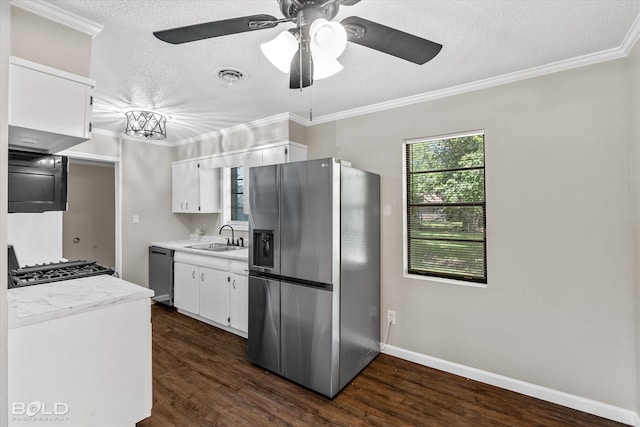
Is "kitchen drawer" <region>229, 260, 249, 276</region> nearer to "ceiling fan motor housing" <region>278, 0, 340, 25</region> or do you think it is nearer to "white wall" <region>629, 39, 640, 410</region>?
"ceiling fan motor housing" <region>278, 0, 340, 25</region>

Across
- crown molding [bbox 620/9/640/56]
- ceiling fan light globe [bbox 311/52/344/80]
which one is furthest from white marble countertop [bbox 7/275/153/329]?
crown molding [bbox 620/9/640/56]

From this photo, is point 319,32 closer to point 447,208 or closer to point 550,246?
point 447,208

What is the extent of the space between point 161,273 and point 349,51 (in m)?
3.71

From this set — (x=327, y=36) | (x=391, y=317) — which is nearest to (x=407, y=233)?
(x=391, y=317)

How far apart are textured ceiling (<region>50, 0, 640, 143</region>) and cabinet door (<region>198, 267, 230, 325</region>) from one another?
1.80m

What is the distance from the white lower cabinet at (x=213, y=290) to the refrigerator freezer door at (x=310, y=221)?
95cm

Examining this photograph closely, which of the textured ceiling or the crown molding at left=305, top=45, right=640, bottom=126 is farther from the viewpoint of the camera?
the crown molding at left=305, top=45, right=640, bottom=126

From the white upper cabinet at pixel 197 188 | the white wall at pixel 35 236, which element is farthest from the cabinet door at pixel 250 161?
the white wall at pixel 35 236

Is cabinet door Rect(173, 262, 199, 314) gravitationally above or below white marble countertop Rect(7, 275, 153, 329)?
below

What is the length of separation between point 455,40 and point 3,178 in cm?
221

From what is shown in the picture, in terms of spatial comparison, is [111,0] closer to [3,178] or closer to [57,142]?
[57,142]

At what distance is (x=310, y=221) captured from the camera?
2.42m

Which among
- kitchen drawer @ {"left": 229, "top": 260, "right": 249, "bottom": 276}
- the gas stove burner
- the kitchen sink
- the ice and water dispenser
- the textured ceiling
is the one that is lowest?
kitchen drawer @ {"left": 229, "top": 260, "right": 249, "bottom": 276}

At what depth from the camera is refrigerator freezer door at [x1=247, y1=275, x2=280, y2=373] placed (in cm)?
259
